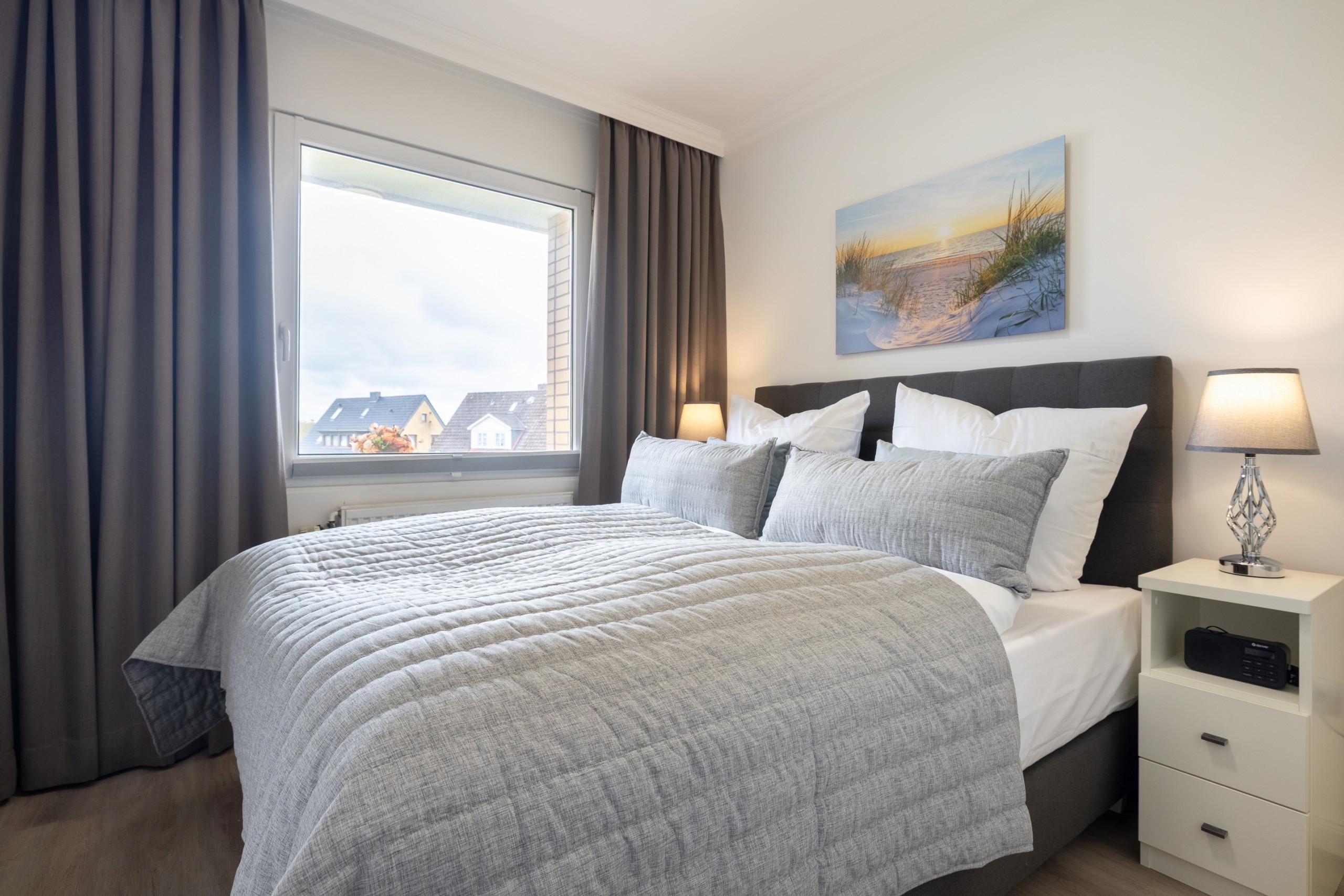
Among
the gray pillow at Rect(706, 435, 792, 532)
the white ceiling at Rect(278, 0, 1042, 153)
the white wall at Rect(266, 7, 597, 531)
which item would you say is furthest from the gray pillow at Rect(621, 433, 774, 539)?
the white ceiling at Rect(278, 0, 1042, 153)

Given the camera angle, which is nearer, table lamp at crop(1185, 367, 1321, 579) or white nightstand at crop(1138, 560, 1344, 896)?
white nightstand at crop(1138, 560, 1344, 896)

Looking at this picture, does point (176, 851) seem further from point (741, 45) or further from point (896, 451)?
point (741, 45)

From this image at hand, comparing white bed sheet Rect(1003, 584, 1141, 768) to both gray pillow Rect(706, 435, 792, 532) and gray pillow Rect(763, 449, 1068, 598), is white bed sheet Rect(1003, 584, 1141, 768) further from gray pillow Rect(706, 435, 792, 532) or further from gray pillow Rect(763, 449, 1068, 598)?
gray pillow Rect(706, 435, 792, 532)

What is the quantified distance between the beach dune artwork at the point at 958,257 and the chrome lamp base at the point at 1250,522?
725 mm

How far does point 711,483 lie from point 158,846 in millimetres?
1755

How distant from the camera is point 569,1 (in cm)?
247

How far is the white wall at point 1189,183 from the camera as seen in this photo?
175cm

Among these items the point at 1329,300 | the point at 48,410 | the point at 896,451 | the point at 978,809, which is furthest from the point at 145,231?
the point at 1329,300

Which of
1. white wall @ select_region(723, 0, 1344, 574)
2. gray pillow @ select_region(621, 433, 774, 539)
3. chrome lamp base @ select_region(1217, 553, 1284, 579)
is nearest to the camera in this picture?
chrome lamp base @ select_region(1217, 553, 1284, 579)

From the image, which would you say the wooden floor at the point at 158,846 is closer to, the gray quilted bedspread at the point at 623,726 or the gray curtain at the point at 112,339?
the gray curtain at the point at 112,339

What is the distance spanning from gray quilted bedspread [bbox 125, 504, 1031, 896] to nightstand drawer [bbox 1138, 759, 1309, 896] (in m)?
0.60

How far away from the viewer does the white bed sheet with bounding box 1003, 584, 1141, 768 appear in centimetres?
137

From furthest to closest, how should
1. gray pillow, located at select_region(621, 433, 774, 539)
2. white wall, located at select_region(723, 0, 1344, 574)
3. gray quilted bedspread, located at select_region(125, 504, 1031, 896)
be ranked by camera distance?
gray pillow, located at select_region(621, 433, 774, 539)
white wall, located at select_region(723, 0, 1344, 574)
gray quilted bedspread, located at select_region(125, 504, 1031, 896)

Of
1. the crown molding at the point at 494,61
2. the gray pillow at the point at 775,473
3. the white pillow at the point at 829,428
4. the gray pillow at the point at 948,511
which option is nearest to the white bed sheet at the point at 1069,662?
the gray pillow at the point at 948,511
